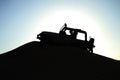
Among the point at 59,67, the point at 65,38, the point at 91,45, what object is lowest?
the point at 59,67

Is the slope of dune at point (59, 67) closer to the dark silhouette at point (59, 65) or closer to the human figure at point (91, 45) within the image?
the dark silhouette at point (59, 65)

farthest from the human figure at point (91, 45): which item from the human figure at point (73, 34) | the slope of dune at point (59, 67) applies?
the human figure at point (73, 34)

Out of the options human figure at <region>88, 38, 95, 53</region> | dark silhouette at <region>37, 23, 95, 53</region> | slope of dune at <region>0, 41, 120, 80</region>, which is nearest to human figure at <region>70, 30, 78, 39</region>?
dark silhouette at <region>37, 23, 95, 53</region>

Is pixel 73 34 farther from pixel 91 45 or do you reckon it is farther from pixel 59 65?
pixel 59 65

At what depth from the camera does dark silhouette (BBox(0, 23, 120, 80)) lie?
42.4 feet

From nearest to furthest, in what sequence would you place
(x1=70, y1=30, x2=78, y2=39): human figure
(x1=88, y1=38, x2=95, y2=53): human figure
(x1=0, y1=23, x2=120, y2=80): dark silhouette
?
1. (x1=0, y1=23, x2=120, y2=80): dark silhouette
2. (x1=70, y1=30, x2=78, y2=39): human figure
3. (x1=88, y1=38, x2=95, y2=53): human figure

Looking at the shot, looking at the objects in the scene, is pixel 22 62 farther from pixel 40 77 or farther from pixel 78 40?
pixel 78 40

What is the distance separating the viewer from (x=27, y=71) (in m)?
13.8

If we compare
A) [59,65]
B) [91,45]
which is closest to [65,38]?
[59,65]

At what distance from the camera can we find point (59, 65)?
14.9 m

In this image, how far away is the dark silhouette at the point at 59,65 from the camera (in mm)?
12914

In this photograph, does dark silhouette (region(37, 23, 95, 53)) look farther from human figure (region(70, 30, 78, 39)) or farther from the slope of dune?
the slope of dune

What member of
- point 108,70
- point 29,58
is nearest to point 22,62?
point 29,58

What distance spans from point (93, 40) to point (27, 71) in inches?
402
